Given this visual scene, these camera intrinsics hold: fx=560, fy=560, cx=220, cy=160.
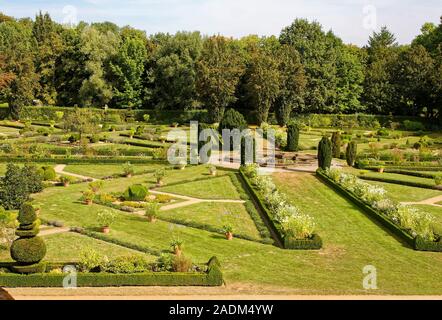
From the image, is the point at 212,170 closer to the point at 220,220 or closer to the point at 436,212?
the point at 220,220

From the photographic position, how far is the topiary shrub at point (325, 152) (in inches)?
1656

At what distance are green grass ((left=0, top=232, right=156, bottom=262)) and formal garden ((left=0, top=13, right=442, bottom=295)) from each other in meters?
0.13

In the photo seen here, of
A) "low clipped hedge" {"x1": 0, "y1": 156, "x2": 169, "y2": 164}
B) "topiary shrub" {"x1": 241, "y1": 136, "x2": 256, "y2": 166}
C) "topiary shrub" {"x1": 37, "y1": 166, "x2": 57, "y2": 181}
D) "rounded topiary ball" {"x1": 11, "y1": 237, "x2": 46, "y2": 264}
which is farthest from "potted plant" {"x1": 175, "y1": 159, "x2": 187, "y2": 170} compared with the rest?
"rounded topiary ball" {"x1": 11, "y1": 237, "x2": 46, "y2": 264}

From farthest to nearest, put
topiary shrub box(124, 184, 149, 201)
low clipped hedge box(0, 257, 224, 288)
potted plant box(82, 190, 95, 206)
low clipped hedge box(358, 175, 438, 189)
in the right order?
low clipped hedge box(358, 175, 438, 189), topiary shrub box(124, 184, 149, 201), potted plant box(82, 190, 95, 206), low clipped hedge box(0, 257, 224, 288)

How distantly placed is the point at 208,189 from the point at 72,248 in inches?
560

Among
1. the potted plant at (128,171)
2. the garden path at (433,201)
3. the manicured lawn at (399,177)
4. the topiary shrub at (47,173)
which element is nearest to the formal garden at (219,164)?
the topiary shrub at (47,173)

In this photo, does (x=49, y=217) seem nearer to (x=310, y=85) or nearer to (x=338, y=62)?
(x=310, y=85)

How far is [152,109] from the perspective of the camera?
80.9 m

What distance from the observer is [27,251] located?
2059cm

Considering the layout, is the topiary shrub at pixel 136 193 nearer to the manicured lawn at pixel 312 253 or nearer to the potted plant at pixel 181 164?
the manicured lawn at pixel 312 253

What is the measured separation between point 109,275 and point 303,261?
8.34 metres

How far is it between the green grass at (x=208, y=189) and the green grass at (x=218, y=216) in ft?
6.86

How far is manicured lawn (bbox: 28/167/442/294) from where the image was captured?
69.5 ft

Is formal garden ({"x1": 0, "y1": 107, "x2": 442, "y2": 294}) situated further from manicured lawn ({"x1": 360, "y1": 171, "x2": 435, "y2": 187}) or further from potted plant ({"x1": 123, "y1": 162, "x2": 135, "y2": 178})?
potted plant ({"x1": 123, "y1": 162, "x2": 135, "y2": 178})
